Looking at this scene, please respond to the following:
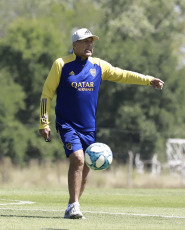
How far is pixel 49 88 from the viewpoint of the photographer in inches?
369

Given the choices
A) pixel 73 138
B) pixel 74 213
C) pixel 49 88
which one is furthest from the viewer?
pixel 49 88

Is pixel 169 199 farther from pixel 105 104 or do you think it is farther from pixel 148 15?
pixel 148 15

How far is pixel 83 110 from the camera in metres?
9.42

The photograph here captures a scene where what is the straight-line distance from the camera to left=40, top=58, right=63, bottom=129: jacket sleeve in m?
9.34

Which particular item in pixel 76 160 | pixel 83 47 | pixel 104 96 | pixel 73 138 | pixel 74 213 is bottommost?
pixel 74 213

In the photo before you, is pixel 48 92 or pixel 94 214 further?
pixel 94 214

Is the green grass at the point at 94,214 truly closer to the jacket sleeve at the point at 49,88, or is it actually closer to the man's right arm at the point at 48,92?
the man's right arm at the point at 48,92

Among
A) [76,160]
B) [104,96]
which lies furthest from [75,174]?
[104,96]

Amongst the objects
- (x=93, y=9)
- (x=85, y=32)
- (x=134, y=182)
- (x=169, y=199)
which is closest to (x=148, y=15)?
(x=93, y=9)

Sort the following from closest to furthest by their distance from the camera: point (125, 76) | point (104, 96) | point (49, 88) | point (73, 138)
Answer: point (73, 138) < point (49, 88) < point (125, 76) < point (104, 96)

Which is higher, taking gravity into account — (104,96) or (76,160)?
(104,96)

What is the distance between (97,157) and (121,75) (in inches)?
61.1

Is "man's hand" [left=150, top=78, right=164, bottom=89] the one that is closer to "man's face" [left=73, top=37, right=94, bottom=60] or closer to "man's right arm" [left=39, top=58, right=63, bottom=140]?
"man's face" [left=73, top=37, right=94, bottom=60]

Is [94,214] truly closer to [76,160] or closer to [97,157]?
[76,160]
